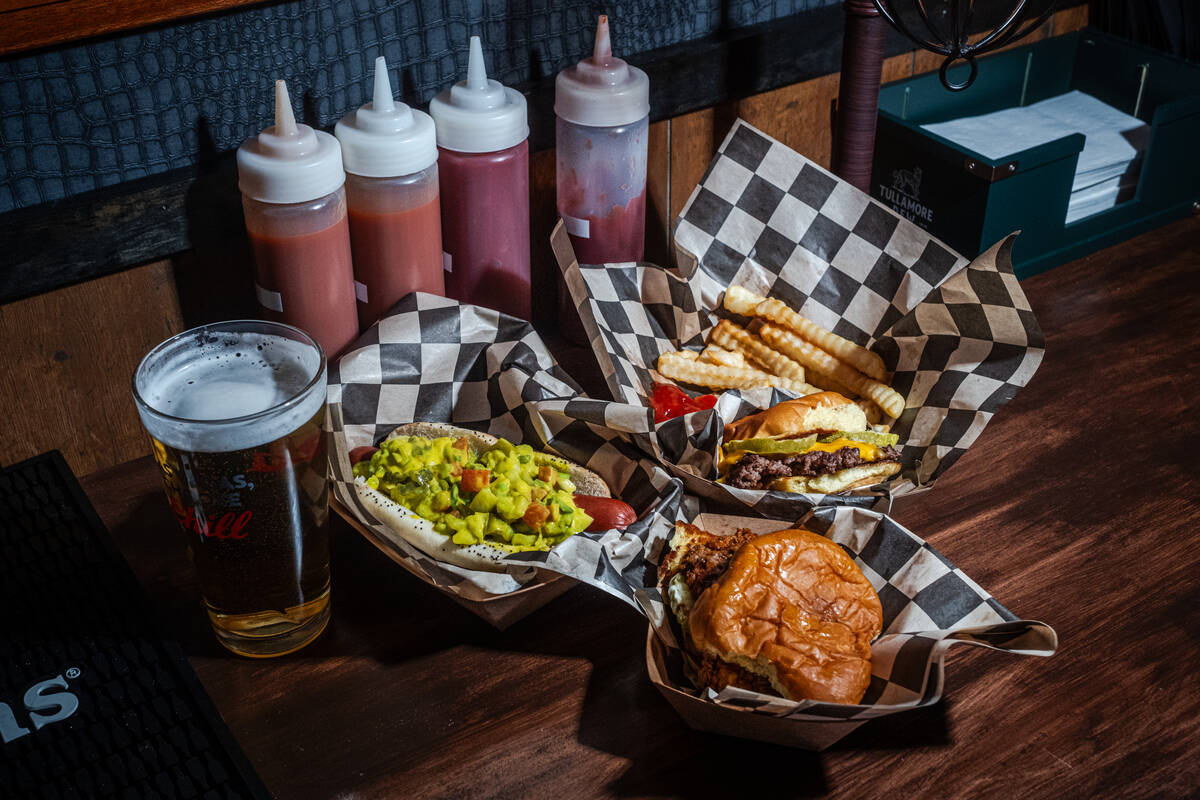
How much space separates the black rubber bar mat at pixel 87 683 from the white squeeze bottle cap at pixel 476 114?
806mm

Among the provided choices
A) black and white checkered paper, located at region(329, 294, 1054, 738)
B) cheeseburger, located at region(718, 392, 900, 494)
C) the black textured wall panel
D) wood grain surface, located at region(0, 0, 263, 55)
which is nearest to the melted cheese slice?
cheeseburger, located at region(718, 392, 900, 494)

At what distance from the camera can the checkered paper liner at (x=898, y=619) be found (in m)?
1.24

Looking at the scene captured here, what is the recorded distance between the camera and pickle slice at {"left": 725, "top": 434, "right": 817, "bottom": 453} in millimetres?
1686

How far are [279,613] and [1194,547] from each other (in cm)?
132

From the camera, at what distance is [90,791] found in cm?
124

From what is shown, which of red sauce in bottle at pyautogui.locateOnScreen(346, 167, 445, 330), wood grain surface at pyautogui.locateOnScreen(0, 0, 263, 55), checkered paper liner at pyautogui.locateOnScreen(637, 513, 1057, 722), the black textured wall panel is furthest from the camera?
red sauce in bottle at pyautogui.locateOnScreen(346, 167, 445, 330)

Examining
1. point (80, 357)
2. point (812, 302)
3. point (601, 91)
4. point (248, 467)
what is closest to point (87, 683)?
point (248, 467)

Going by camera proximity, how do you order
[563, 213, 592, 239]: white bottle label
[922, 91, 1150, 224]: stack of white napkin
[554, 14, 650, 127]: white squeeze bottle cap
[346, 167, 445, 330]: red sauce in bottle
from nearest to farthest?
[346, 167, 445, 330]: red sauce in bottle
[554, 14, 650, 127]: white squeeze bottle cap
[563, 213, 592, 239]: white bottle label
[922, 91, 1150, 224]: stack of white napkin

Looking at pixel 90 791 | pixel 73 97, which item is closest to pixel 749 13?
pixel 73 97

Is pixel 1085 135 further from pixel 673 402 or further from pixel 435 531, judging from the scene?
pixel 435 531

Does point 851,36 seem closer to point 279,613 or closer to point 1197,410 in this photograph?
point 1197,410

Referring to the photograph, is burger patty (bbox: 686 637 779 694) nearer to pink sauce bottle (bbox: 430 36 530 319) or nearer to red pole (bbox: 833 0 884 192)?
pink sauce bottle (bbox: 430 36 530 319)

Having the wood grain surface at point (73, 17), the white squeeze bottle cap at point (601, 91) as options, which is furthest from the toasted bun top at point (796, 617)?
the wood grain surface at point (73, 17)

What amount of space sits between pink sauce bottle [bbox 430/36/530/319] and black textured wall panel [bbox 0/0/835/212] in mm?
142
